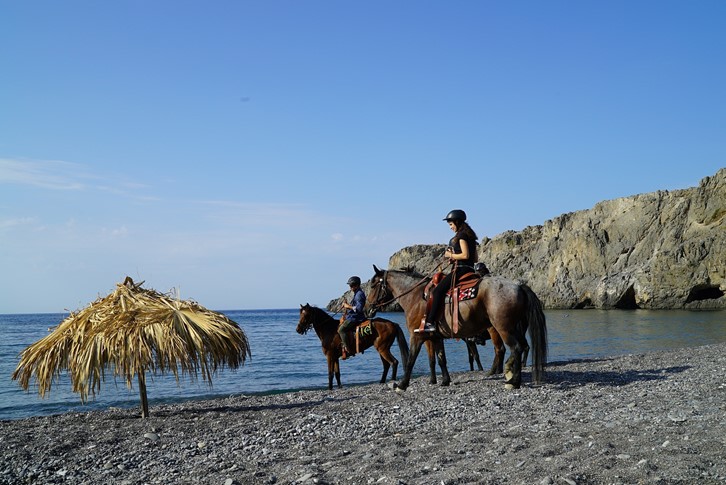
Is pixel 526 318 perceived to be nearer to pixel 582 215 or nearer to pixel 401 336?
pixel 401 336

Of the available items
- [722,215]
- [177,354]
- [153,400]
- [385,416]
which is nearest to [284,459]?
[385,416]

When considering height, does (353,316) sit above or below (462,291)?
below

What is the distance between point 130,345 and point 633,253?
2825 inches

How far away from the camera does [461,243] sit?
1155 cm

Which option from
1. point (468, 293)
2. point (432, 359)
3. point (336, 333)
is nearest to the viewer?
point (468, 293)

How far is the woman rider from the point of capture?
38.0 feet

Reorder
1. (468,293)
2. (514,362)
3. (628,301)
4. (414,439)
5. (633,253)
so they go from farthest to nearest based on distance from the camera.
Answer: (633,253), (628,301), (468,293), (514,362), (414,439)

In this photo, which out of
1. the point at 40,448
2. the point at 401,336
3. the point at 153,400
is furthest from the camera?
the point at 153,400

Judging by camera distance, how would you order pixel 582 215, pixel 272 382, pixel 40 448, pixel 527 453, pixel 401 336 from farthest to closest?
1. pixel 582 215
2. pixel 272 382
3. pixel 401 336
4. pixel 40 448
5. pixel 527 453

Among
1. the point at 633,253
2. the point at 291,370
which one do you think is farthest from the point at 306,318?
the point at 633,253

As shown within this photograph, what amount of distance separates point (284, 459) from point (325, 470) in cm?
95

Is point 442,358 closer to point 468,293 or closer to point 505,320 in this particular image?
point 468,293

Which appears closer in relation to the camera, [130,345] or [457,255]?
[130,345]

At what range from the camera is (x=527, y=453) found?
6.19 meters
